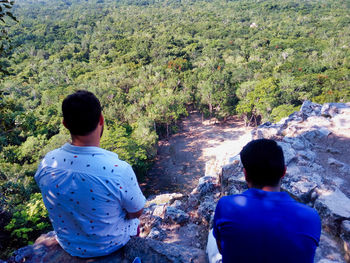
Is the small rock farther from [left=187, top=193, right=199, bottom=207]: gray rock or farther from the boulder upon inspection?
the boulder

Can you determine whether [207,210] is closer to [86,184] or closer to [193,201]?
[193,201]

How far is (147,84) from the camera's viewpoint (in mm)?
25375

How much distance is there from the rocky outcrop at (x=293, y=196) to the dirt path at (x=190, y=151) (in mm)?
4077

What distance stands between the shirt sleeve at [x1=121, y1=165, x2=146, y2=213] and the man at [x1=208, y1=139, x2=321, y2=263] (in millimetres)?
727

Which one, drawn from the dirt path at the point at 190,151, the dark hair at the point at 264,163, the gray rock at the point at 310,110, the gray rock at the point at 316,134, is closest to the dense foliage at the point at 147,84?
the dirt path at the point at 190,151

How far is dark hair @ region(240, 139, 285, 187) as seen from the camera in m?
1.85

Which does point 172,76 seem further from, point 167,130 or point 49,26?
point 49,26

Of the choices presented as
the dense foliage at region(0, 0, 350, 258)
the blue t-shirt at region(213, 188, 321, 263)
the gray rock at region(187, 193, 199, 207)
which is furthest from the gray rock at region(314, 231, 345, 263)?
the dense foliage at region(0, 0, 350, 258)

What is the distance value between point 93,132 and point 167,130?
709 inches

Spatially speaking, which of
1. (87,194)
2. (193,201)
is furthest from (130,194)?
(193,201)

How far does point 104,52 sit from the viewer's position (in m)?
50.5

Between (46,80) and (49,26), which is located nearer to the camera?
(46,80)

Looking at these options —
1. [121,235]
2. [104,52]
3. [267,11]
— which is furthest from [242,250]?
[267,11]

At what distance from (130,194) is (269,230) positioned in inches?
44.6
